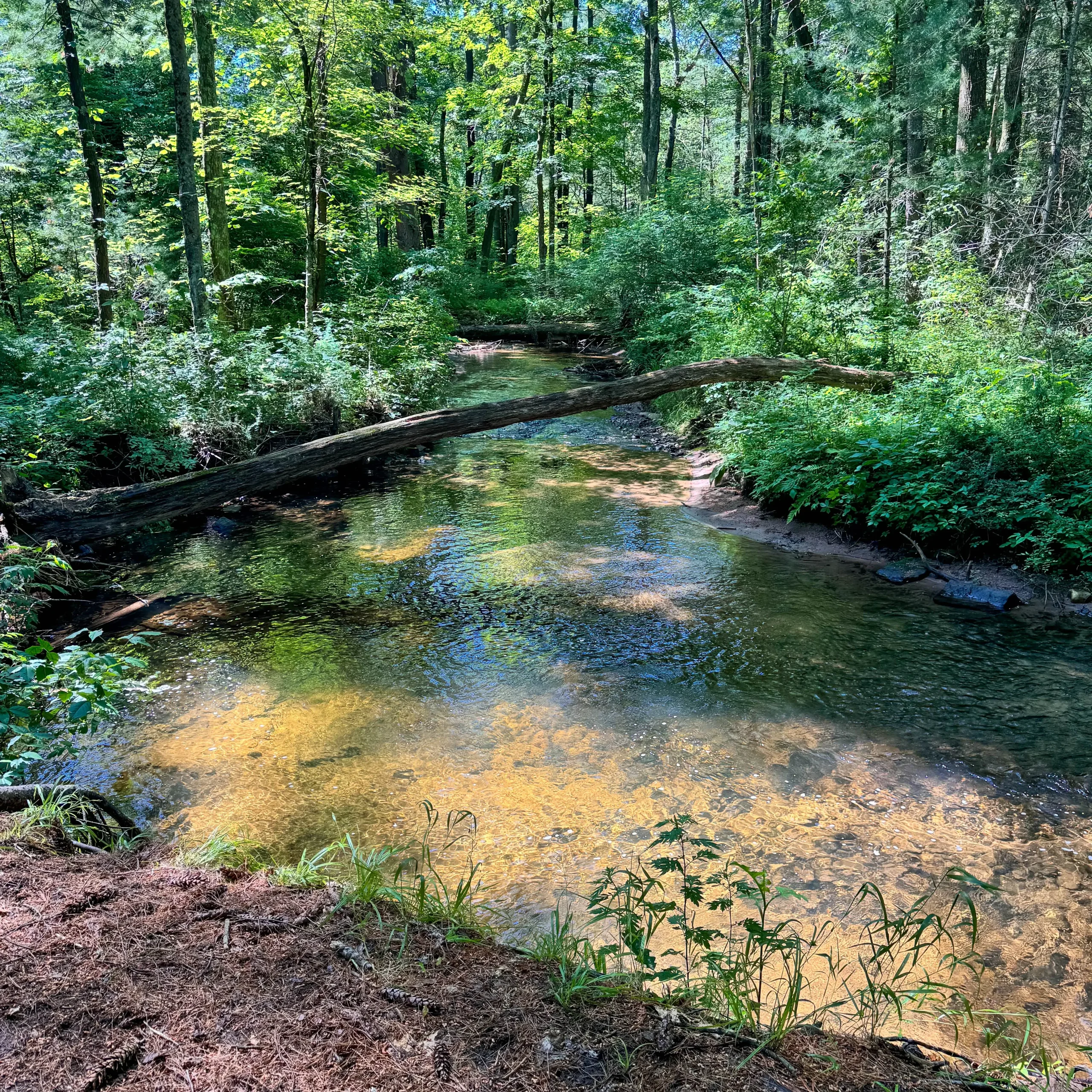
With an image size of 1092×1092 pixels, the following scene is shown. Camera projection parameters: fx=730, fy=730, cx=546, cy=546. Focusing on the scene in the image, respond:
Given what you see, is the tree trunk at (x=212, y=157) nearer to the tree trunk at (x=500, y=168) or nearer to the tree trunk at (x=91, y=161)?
the tree trunk at (x=91, y=161)

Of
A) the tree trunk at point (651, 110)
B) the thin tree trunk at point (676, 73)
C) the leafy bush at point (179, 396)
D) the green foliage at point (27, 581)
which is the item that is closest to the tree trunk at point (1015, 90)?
the thin tree trunk at point (676, 73)

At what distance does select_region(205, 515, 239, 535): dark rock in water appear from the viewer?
29.8ft

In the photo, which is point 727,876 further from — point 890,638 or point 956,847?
point 890,638

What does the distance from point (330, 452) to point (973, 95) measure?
14.4 metres

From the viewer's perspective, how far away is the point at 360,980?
233cm

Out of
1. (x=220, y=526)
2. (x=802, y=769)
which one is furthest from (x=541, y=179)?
(x=802, y=769)

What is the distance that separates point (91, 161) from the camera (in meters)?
13.9

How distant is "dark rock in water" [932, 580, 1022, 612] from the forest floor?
513 cm

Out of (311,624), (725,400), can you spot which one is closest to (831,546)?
(725,400)

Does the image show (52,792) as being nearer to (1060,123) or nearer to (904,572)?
(904,572)

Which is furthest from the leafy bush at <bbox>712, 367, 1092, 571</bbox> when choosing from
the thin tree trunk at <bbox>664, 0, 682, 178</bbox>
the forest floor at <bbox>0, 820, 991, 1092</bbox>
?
the thin tree trunk at <bbox>664, 0, 682, 178</bbox>

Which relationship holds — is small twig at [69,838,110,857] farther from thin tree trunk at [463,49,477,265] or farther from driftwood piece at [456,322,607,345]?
thin tree trunk at [463,49,477,265]

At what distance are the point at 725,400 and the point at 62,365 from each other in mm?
9149

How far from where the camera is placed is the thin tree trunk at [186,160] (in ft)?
32.0
